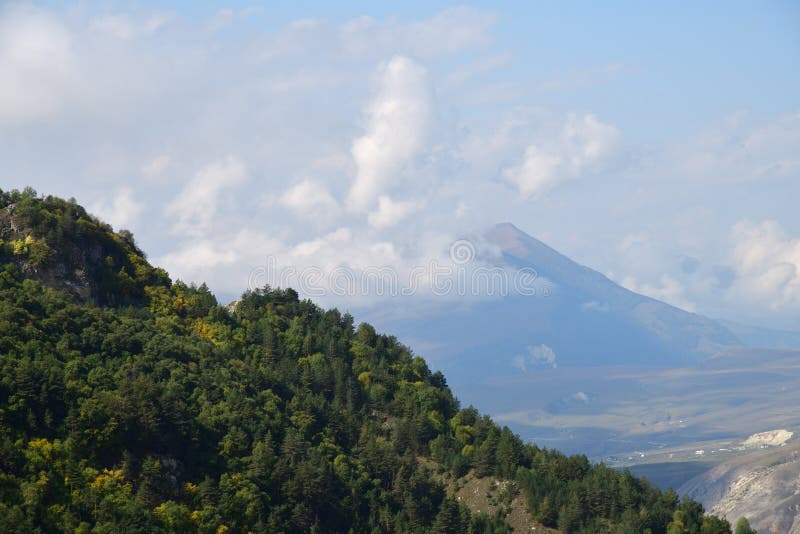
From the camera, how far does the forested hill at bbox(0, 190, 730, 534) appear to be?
279ft

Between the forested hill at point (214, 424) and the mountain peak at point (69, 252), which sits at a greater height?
the mountain peak at point (69, 252)

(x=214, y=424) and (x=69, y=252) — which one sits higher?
(x=69, y=252)

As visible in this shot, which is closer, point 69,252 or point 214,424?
point 214,424

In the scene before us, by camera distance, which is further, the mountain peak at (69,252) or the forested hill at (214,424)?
the mountain peak at (69,252)

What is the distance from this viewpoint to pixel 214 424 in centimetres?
10069

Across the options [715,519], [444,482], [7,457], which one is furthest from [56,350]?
[715,519]

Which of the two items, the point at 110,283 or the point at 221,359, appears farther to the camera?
the point at 110,283

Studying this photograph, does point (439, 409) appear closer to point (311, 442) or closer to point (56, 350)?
point (311, 442)

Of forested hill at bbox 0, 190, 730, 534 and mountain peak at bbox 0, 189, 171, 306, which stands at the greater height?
mountain peak at bbox 0, 189, 171, 306

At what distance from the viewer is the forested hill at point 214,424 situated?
8494 centimetres

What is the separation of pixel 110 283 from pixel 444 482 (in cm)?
5235

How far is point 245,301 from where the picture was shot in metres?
148

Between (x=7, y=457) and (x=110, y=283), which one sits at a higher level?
(x=110, y=283)

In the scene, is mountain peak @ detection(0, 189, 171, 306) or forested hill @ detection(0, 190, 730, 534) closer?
forested hill @ detection(0, 190, 730, 534)
